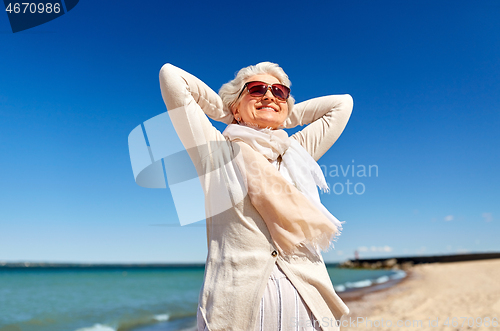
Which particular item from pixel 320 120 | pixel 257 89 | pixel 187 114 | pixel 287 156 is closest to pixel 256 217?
pixel 287 156

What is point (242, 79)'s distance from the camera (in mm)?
1759

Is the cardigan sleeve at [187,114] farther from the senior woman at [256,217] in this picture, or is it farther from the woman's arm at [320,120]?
the woman's arm at [320,120]

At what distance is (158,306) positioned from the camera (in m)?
13.0


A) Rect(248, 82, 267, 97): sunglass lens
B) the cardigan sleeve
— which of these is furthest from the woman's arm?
the cardigan sleeve

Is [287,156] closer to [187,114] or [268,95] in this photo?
[268,95]

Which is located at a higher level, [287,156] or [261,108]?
[261,108]

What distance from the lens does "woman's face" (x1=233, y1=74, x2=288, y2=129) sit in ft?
5.55

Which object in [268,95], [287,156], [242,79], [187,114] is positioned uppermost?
[242,79]

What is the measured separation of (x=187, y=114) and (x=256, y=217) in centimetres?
56

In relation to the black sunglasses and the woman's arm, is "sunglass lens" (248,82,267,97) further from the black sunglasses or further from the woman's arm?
the woman's arm

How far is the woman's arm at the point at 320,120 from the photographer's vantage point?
74.1 inches

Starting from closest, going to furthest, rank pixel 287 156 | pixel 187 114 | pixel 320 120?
pixel 187 114 → pixel 287 156 → pixel 320 120

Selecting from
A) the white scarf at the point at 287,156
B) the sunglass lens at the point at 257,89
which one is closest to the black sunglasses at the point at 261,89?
the sunglass lens at the point at 257,89

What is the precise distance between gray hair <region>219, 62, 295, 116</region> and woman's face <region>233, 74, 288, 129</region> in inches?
1.2
